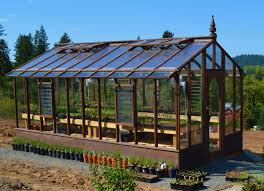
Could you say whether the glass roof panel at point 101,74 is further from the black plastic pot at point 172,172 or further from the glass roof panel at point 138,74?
the black plastic pot at point 172,172

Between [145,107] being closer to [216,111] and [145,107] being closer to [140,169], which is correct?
[216,111]

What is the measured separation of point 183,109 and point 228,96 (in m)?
2.53

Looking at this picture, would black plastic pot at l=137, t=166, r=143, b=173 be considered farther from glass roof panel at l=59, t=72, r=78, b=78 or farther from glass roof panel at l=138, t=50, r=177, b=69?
glass roof panel at l=59, t=72, r=78, b=78

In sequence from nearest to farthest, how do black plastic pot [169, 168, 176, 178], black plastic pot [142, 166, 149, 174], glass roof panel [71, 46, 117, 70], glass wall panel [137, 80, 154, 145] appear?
black plastic pot [169, 168, 176, 178], black plastic pot [142, 166, 149, 174], glass wall panel [137, 80, 154, 145], glass roof panel [71, 46, 117, 70]

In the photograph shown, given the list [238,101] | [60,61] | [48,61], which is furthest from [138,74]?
[48,61]

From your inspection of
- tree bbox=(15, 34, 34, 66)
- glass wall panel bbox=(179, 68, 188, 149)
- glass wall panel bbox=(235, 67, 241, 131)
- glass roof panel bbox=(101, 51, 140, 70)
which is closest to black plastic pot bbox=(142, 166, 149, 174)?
glass wall panel bbox=(179, 68, 188, 149)

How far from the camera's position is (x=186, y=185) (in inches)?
404

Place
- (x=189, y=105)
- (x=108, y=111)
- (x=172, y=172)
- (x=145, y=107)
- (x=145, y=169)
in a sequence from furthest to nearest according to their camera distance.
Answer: (x=108, y=111), (x=145, y=107), (x=189, y=105), (x=145, y=169), (x=172, y=172)

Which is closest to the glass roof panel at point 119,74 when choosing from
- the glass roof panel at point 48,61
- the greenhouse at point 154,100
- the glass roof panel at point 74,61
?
the greenhouse at point 154,100

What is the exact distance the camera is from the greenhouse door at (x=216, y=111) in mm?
13219

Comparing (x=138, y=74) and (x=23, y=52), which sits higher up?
(x=23, y=52)

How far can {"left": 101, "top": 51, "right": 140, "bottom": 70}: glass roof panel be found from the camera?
45.5 feet

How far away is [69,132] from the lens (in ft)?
49.8

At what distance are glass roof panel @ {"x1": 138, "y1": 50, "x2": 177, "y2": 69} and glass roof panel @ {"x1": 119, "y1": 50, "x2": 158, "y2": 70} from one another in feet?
1.12
